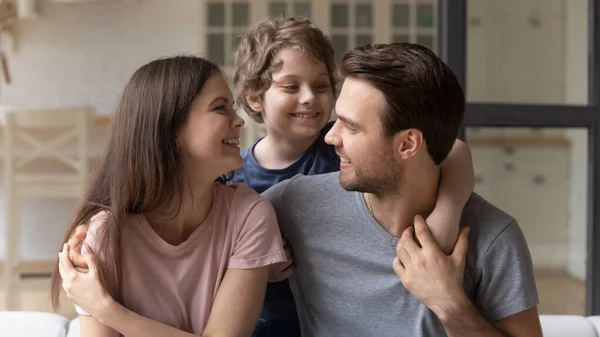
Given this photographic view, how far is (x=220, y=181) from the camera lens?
1.41 meters

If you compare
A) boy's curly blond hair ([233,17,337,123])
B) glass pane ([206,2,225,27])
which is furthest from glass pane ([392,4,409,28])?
boy's curly blond hair ([233,17,337,123])

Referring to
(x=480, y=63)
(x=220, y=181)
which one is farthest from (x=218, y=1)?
(x=220, y=181)

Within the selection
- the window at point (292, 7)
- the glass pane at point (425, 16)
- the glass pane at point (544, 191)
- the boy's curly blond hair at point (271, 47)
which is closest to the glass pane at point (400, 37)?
the glass pane at point (425, 16)

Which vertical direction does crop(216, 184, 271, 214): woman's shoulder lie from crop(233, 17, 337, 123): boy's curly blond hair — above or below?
below

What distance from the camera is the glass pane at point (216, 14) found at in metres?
5.07

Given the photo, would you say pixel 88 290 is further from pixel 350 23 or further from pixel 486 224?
pixel 350 23

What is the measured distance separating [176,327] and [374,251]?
0.37 m

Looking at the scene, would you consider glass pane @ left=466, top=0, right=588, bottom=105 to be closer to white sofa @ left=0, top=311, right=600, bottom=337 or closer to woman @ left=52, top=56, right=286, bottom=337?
white sofa @ left=0, top=311, right=600, bottom=337

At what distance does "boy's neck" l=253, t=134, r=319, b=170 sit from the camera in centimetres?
158

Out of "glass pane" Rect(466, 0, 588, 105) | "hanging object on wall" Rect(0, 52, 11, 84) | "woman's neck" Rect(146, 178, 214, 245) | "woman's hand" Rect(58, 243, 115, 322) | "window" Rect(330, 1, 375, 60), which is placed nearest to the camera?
"woman's hand" Rect(58, 243, 115, 322)

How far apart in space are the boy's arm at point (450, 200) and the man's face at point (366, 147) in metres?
0.08

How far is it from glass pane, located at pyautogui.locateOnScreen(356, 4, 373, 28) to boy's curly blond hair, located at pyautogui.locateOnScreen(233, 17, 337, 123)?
A: 3559mm

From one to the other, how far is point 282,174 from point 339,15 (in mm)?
3789

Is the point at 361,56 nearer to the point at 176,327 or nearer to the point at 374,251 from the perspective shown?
the point at 374,251
